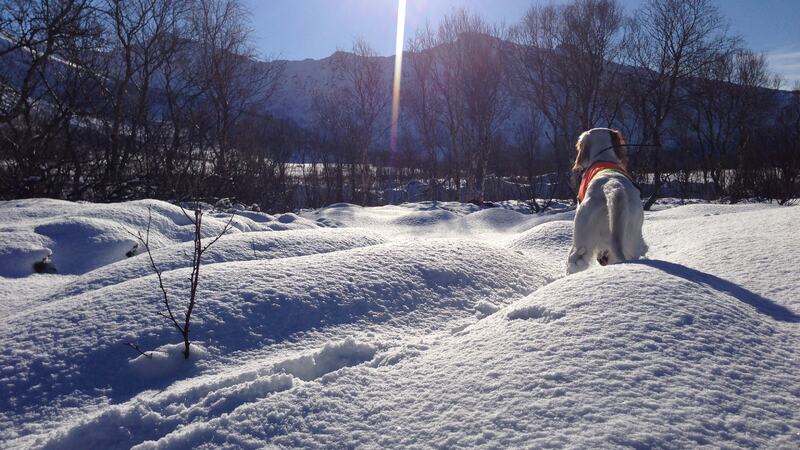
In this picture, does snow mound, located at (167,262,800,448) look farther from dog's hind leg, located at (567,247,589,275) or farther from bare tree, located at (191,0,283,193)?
bare tree, located at (191,0,283,193)

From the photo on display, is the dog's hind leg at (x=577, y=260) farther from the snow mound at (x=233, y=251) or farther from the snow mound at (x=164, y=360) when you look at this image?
the snow mound at (x=164, y=360)

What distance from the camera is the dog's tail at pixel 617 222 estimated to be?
8.74 feet

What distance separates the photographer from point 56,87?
8008mm

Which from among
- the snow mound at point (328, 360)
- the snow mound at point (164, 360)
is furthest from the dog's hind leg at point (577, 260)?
the snow mound at point (164, 360)

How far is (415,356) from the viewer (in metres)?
1.61

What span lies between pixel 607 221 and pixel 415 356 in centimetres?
189

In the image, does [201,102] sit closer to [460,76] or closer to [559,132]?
[460,76]

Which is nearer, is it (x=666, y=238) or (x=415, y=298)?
(x=415, y=298)

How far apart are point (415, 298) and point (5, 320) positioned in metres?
2.04

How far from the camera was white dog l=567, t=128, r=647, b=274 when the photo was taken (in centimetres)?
268

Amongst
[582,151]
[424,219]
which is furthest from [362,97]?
[582,151]

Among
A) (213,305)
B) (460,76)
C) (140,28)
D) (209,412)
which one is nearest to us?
(209,412)

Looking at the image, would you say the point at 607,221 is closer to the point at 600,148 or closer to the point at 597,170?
the point at 597,170

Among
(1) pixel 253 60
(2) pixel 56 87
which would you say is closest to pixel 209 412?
(2) pixel 56 87
